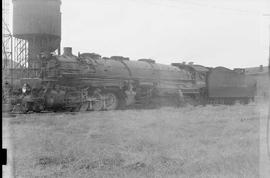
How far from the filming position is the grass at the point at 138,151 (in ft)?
14.6

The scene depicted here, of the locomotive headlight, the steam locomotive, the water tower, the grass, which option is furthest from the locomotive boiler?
the grass

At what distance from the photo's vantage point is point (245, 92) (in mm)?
22812

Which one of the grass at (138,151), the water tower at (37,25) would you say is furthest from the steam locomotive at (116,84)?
the grass at (138,151)

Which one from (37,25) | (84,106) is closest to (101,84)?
(84,106)

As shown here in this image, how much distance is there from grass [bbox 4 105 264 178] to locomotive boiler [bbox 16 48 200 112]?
20.3 ft

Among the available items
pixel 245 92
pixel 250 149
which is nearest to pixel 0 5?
pixel 250 149

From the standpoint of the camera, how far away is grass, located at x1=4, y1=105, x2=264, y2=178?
4445 mm

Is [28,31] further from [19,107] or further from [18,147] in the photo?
[18,147]

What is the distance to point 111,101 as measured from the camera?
51.8ft

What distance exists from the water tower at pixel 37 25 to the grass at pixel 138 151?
5.25 m

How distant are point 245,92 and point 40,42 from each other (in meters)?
13.0

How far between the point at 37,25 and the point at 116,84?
420 centimetres

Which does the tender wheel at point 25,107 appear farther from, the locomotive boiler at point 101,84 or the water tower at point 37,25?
the water tower at point 37,25

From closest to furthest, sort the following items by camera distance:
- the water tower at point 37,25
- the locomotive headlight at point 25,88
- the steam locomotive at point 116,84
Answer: the water tower at point 37,25 < the locomotive headlight at point 25,88 < the steam locomotive at point 116,84
